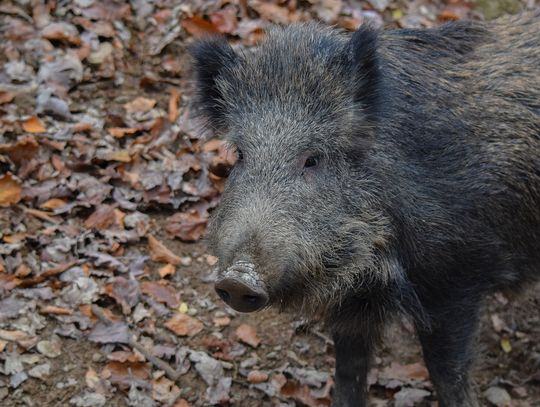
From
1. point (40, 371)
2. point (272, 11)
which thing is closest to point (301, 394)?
point (40, 371)

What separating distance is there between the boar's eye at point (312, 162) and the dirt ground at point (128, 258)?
0.89 meters

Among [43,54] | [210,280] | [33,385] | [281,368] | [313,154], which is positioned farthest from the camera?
[43,54]

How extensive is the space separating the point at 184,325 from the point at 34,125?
1.89m

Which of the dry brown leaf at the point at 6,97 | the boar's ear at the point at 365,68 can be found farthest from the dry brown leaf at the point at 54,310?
the boar's ear at the point at 365,68

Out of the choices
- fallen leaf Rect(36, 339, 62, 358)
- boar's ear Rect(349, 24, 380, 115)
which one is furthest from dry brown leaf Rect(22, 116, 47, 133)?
boar's ear Rect(349, 24, 380, 115)

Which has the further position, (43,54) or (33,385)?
(43,54)

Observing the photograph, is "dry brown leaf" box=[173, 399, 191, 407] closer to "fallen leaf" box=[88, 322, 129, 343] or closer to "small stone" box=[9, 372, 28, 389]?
"fallen leaf" box=[88, 322, 129, 343]

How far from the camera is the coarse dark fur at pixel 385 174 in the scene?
3.83 metres

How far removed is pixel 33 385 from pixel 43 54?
2899 millimetres

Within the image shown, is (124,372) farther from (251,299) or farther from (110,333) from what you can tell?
(251,299)

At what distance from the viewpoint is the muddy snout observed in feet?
10.7

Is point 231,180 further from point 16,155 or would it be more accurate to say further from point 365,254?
point 16,155

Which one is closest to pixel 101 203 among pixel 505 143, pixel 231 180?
pixel 231 180

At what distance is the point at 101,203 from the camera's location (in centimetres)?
568
